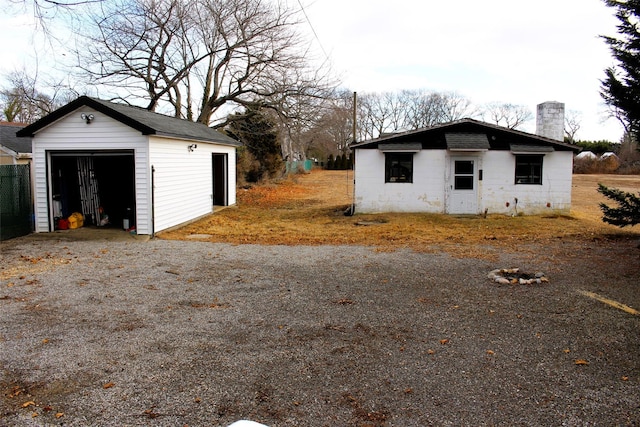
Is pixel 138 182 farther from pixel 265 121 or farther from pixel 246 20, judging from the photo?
pixel 265 121

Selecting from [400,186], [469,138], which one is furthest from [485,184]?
[400,186]

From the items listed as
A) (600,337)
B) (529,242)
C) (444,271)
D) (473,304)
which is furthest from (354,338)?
(529,242)

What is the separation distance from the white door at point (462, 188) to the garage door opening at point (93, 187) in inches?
413

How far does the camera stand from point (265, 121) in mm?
28516

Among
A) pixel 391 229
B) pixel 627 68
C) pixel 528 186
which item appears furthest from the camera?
pixel 528 186

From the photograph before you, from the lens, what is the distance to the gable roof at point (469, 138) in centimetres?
1625

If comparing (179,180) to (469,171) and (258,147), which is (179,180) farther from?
(258,147)

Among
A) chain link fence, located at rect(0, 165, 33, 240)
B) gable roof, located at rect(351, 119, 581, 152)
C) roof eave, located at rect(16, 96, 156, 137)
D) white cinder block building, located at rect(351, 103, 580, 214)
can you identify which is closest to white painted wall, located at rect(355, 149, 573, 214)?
white cinder block building, located at rect(351, 103, 580, 214)

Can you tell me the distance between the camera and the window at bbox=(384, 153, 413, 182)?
16.9 meters

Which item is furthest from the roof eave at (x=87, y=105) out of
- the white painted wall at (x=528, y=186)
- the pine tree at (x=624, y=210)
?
the white painted wall at (x=528, y=186)

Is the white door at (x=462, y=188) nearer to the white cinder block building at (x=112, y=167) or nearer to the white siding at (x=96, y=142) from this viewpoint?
the white cinder block building at (x=112, y=167)

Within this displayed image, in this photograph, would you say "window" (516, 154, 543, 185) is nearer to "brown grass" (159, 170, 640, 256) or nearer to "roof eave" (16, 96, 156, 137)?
"brown grass" (159, 170, 640, 256)

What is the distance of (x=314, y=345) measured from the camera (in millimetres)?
5043

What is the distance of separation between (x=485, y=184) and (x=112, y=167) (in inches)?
493
